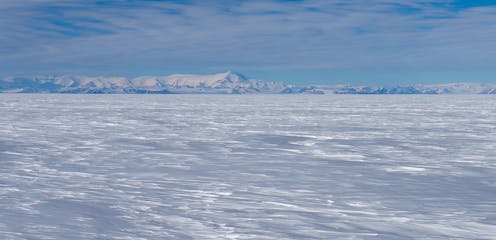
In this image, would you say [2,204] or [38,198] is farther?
[38,198]

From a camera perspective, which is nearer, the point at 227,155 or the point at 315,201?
the point at 315,201

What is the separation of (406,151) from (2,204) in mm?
9294

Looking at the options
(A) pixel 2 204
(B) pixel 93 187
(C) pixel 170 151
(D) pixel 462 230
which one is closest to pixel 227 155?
(C) pixel 170 151

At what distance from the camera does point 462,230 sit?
5848 millimetres

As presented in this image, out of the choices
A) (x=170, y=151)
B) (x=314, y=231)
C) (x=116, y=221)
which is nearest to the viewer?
(x=314, y=231)

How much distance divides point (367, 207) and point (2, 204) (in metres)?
4.50

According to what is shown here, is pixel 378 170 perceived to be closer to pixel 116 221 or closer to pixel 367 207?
pixel 367 207

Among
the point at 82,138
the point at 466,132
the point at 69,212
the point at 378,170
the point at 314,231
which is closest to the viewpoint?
the point at 314,231

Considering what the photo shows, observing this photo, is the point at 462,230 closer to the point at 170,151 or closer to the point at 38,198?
the point at 38,198

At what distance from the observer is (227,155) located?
1269 centimetres

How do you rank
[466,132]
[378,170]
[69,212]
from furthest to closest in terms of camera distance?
1. [466,132]
2. [378,170]
3. [69,212]

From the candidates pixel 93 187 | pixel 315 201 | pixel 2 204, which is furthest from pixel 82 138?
pixel 315 201

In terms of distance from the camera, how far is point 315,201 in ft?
24.3

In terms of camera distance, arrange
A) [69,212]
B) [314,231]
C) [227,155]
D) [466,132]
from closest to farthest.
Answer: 1. [314,231]
2. [69,212]
3. [227,155]
4. [466,132]
